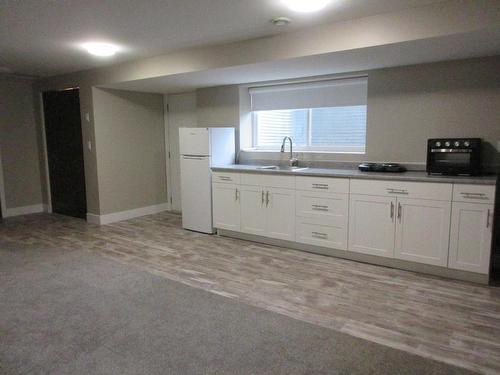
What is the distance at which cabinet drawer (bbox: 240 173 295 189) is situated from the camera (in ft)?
13.3

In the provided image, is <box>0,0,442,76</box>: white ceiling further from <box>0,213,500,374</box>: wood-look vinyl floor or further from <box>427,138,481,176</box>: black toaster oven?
<box>0,213,500,374</box>: wood-look vinyl floor

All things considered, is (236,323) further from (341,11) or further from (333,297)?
(341,11)

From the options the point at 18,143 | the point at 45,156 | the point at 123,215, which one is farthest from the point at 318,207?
the point at 18,143

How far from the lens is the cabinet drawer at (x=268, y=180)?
4066 mm

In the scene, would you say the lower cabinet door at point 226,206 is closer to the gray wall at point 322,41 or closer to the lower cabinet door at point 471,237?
the gray wall at point 322,41

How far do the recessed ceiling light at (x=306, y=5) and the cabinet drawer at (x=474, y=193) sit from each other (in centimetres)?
195

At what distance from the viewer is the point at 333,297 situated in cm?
289

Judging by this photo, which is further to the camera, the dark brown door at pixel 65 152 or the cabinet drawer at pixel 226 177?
the dark brown door at pixel 65 152

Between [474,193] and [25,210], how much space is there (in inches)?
268

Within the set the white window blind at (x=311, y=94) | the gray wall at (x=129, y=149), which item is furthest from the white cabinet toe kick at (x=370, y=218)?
the gray wall at (x=129, y=149)

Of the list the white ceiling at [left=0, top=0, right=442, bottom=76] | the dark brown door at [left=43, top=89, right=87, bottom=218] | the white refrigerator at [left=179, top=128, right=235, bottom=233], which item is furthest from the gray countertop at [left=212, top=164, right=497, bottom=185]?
the dark brown door at [left=43, top=89, right=87, bottom=218]

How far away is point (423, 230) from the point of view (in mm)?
3279

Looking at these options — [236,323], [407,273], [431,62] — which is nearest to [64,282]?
[236,323]

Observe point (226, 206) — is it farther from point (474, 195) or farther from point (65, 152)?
point (65, 152)
